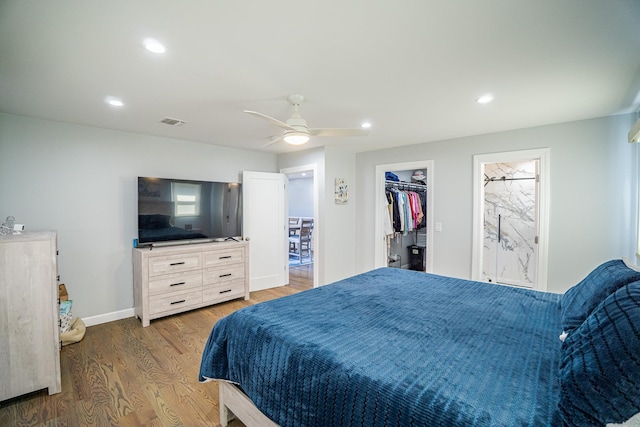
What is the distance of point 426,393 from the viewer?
1.05 metres

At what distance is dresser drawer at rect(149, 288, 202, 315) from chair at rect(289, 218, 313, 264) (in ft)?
→ 11.3

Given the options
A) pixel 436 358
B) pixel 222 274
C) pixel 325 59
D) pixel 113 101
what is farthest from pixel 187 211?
pixel 436 358

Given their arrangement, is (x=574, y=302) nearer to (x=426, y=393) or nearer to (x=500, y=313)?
(x=500, y=313)

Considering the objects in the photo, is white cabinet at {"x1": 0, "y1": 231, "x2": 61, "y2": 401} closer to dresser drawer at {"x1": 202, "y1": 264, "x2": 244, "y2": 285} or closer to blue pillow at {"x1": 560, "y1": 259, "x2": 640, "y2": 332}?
dresser drawer at {"x1": 202, "y1": 264, "x2": 244, "y2": 285}

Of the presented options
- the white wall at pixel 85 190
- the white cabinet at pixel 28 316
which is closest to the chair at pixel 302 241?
the white wall at pixel 85 190

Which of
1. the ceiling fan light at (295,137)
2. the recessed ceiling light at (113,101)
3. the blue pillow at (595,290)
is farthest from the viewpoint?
the recessed ceiling light at (113,101)

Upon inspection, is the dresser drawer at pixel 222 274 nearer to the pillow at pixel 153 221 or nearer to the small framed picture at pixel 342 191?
the pillow at pixel 153 221

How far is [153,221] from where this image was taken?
367cm

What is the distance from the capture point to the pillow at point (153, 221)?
3.59 metres

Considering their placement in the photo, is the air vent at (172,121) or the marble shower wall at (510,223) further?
the marble shower wall at (510,223)

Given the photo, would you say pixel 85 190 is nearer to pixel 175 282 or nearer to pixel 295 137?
pixel 175 282

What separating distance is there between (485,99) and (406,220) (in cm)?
300

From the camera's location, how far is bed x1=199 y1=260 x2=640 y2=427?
35.9 inches

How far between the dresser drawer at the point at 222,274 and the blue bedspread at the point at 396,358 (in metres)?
2.18
